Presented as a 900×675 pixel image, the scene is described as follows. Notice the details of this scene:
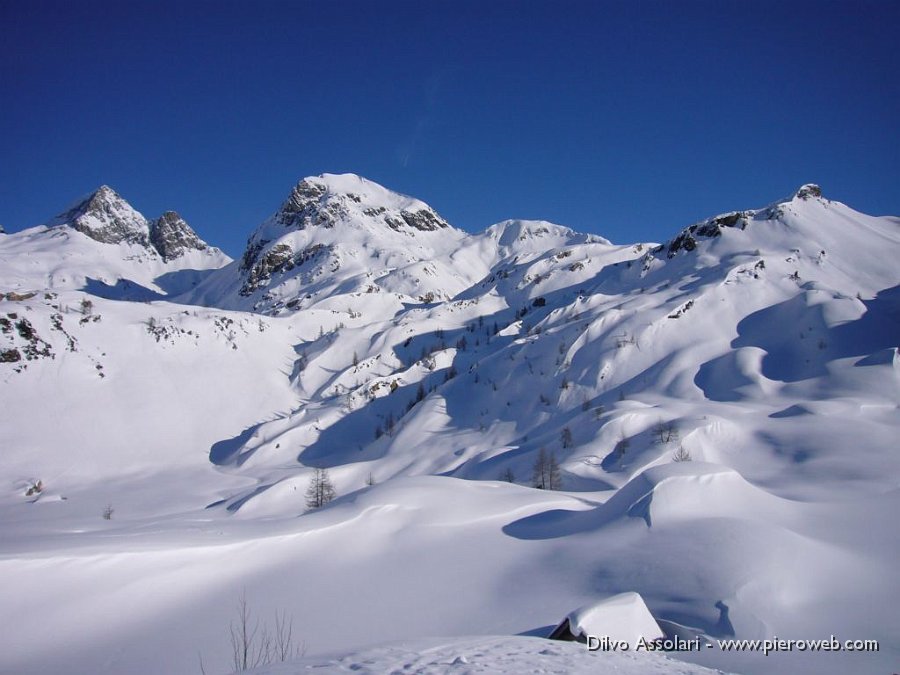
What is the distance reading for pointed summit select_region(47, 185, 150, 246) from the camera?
183m

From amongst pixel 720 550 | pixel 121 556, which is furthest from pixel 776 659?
pixel 121 556

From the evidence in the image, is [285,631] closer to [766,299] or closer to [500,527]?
[500,527]

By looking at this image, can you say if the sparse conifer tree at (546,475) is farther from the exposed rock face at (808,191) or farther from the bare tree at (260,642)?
the exposed rock face at (808,191)

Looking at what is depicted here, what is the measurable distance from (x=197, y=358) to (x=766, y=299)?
217 ft

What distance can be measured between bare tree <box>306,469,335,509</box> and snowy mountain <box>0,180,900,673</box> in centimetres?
96

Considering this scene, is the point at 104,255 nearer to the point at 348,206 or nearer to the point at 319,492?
the point at 348,206

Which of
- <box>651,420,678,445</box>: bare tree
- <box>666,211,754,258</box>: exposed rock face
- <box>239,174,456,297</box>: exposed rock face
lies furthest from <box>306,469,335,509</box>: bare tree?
<box>239,174,456,297</box>: exposed rock face

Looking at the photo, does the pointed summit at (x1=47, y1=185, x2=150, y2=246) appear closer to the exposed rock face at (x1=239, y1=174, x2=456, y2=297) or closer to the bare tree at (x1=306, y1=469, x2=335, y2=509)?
the exposed rock face at (x1=239, y1=174, x2=456, y2=297)

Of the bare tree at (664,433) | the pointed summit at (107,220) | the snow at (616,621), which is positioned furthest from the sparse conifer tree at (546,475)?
the pointed summit at (107,220)

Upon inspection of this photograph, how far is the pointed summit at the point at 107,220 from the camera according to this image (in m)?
183

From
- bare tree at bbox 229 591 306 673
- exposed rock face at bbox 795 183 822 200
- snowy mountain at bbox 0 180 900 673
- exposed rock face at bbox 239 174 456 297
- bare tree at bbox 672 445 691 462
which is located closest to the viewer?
bare tree at bbox 229 591 306 673

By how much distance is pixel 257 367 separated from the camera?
6844 centimetres

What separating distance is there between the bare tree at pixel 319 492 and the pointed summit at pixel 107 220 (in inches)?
7545

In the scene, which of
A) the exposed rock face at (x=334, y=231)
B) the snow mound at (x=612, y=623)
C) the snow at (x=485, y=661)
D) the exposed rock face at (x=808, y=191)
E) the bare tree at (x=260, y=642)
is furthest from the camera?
the exposed rock face at (x=334, y=231)
